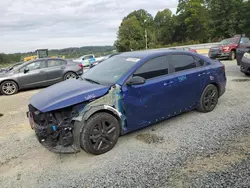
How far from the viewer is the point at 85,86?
12.2 feet

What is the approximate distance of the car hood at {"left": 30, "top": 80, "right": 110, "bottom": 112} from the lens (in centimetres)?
324

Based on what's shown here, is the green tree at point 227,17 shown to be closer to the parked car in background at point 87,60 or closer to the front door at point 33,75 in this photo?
the parked car in background at point 87,60

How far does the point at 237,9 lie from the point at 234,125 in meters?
43.2

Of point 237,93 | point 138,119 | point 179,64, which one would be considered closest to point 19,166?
point 138,119

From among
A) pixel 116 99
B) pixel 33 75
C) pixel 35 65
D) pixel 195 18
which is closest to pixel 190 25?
pixel 195 18

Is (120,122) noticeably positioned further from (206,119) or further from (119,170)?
(206,119)

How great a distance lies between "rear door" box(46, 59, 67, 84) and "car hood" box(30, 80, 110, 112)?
6.30 m

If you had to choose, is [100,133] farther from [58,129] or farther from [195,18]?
[195,18]

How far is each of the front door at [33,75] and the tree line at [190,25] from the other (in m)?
37.9

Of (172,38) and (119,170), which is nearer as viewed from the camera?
(119,170)

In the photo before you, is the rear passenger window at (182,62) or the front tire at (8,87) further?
the front tire at (8,87)

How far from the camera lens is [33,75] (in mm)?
9375

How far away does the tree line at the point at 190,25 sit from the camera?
4003 cm

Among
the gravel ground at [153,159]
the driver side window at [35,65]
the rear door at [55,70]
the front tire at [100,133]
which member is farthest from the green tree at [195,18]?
the front tire at [100,133]
